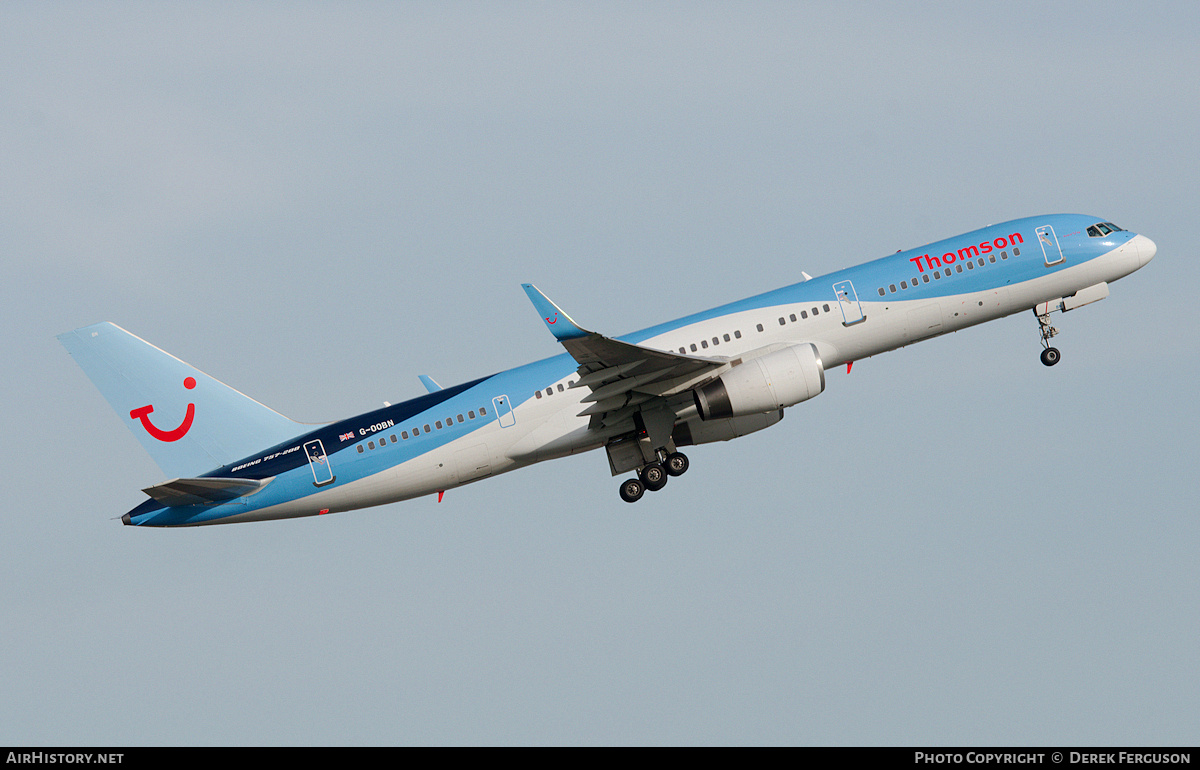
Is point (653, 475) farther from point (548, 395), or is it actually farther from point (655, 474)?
point (548, 395)

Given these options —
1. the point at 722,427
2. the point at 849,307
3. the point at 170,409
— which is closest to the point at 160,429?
the point at 170,409

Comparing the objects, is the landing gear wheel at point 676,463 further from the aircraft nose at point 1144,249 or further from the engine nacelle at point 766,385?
the aircraft nose at point 1144,249

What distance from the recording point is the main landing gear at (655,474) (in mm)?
43188

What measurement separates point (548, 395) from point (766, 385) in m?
7.56

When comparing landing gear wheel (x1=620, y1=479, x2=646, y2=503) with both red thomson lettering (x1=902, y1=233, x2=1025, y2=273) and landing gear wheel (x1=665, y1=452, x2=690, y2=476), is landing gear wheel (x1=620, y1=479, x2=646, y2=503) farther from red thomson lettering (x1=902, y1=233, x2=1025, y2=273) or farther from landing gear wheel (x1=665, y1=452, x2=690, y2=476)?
red thomson lettering (x1=902, y1=233, x2=1025, y2=273)

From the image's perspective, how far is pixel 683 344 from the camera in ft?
134

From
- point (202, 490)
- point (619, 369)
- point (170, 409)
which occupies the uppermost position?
point (170, 409)

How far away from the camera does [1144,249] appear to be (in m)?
43.6

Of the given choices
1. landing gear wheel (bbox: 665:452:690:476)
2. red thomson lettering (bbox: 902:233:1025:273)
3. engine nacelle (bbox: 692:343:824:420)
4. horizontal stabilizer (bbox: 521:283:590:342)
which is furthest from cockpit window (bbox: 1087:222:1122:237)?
horizontal stabilizer (bbox: 521:283:590:342)

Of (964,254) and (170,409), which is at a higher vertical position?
(170,409)

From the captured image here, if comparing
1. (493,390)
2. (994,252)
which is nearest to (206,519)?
(493,390)

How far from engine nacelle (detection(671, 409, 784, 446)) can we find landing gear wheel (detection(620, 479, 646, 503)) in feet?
6.88

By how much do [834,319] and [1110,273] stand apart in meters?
10.6

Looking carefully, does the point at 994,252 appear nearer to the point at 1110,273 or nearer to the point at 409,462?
the point at 1110,273
